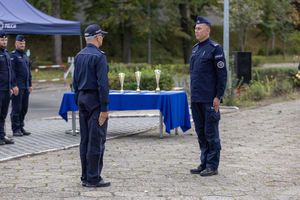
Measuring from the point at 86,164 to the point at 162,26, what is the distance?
91.2ft

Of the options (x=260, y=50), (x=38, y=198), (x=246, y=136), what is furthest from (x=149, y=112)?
(x=260, y=50)

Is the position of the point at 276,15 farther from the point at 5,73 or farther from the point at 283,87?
the point at 5,73

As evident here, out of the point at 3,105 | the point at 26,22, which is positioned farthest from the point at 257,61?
the point at 3,105

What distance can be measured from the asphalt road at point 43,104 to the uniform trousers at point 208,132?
6745 mm

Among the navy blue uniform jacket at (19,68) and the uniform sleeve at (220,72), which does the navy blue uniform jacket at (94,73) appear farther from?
the navy blue uniform jacket at (19,68)

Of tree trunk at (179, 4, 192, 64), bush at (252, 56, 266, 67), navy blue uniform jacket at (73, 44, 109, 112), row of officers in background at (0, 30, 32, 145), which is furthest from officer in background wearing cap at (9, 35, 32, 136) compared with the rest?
bush at (252, 56, 266, 67)

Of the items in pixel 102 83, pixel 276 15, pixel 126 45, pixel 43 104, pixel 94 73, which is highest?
pixel 276 15

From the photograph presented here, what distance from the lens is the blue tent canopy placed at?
1247 centimetres

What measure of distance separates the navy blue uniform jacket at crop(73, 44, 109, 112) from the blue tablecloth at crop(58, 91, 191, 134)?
133 inches

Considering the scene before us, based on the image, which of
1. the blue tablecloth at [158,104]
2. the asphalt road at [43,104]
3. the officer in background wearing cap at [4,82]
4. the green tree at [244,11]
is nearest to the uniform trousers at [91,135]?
the blue tablecloth at [158,104]

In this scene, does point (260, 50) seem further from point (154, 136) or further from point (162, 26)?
point (154, 136)

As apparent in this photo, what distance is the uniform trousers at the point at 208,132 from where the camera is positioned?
17.8 feet

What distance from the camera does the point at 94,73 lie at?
15.6 feet

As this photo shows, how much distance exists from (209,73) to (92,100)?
1613 mm
